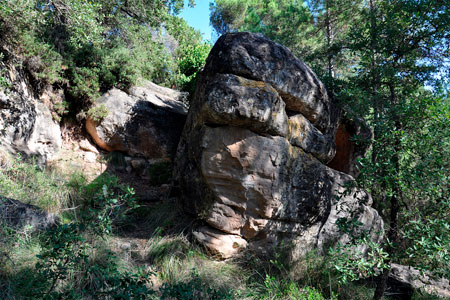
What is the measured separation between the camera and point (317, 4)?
36.4ft

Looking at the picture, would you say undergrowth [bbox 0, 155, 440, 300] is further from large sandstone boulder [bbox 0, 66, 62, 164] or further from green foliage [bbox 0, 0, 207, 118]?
green foliage [bbox 0, 0, 207, 118]

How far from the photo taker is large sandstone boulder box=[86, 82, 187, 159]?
7484 millimetres

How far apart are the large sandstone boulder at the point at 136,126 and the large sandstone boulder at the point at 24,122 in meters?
0.96

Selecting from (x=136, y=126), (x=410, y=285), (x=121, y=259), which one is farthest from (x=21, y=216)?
(x=410, y=285)

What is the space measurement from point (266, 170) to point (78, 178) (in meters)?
3.93

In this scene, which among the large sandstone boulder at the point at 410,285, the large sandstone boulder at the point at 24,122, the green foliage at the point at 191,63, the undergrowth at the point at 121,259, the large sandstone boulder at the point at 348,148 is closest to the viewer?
the undergrowth at the point at 121,259

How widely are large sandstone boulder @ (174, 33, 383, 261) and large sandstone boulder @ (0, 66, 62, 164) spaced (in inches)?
135

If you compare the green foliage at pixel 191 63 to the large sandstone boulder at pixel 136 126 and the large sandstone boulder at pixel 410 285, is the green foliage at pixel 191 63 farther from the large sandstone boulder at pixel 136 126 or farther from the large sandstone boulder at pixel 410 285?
the large sandstone boulder at pixel 410 285

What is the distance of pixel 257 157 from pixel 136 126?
4.21 m

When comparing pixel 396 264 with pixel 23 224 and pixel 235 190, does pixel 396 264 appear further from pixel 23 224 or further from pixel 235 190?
pixel 23 224

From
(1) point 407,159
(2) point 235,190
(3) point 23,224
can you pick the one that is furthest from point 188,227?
(1) point 407,159

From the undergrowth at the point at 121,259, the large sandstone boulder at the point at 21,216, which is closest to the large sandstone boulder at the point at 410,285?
the undergrowth at the point at 121,259

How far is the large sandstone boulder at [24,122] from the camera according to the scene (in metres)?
5.65

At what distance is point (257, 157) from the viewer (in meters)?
4.59
